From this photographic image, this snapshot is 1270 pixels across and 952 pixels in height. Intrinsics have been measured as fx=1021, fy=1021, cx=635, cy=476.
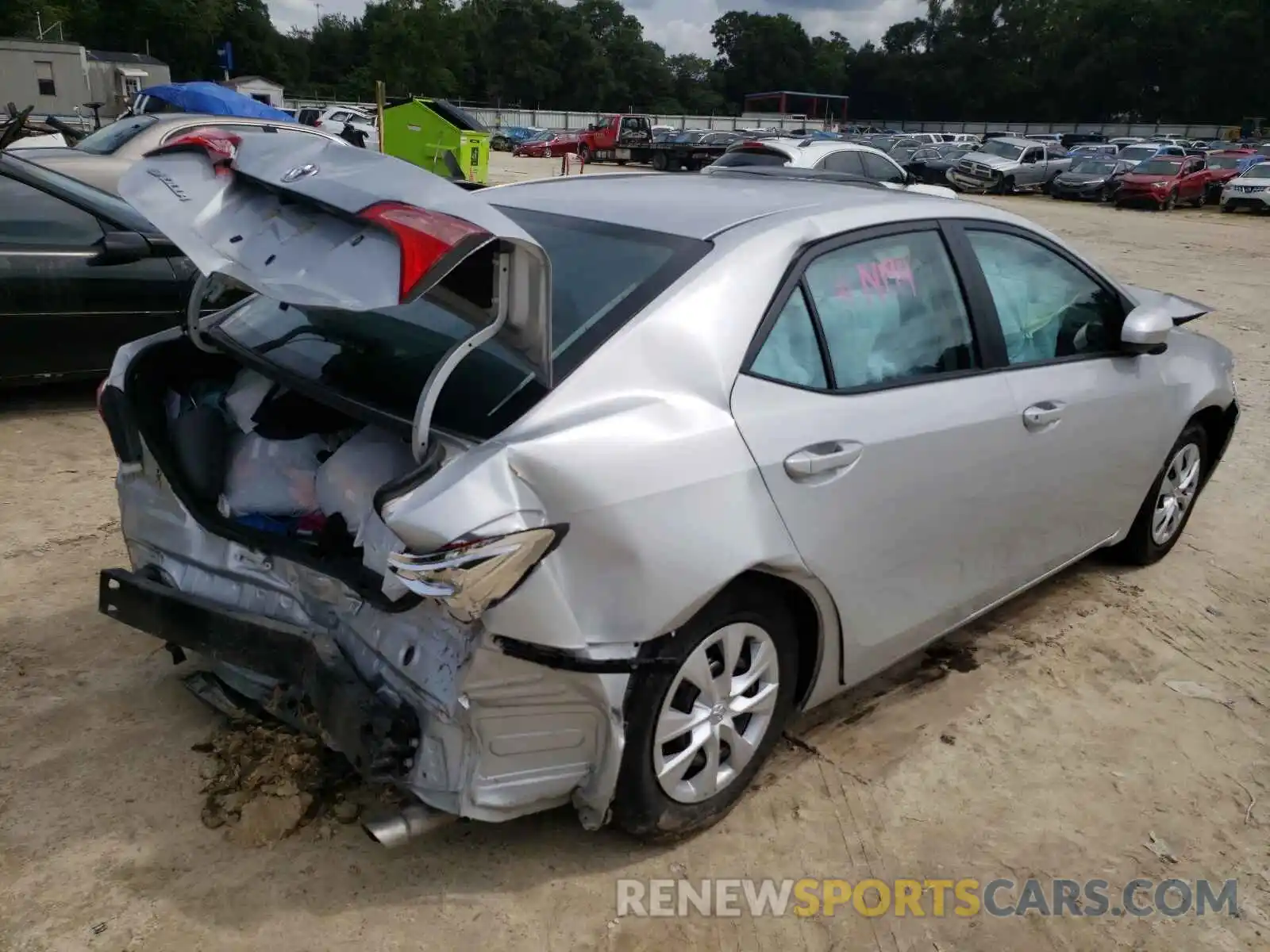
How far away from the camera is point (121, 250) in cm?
557

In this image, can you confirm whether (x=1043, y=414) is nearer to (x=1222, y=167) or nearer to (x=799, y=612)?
(x=799, y=612)

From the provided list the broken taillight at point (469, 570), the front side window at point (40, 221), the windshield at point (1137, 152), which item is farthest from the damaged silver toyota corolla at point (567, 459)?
the windshield at point (1137, 152)

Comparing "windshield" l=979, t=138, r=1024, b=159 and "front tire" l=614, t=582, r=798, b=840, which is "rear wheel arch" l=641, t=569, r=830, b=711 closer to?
"front tire" l=614, t=582, r=798, b=840

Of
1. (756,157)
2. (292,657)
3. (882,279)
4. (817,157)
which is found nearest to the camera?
(292,657)

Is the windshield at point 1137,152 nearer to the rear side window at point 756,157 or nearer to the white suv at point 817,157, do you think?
the white suv at point 817,157

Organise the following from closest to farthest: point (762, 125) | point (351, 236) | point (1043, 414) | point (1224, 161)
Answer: point (351, 236) → point (1043, 414) → point (1224, 161) → point (762, 125)

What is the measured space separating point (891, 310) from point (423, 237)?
156 cm

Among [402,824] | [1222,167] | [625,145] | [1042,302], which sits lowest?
[402,824]

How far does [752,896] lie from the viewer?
2.57m

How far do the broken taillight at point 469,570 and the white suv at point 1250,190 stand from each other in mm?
30665

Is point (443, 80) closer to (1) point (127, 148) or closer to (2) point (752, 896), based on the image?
(1) point (127, 148)

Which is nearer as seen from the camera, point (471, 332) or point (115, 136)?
point (471, 332)

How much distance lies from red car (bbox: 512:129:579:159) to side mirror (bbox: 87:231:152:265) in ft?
118

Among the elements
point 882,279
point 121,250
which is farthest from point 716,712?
point 121,250
